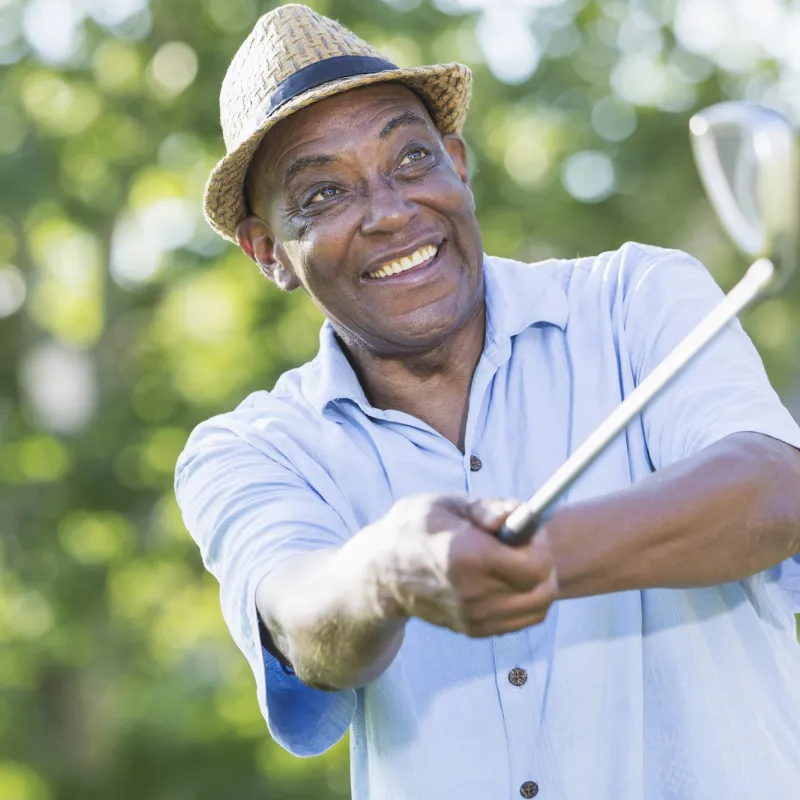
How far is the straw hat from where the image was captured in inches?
116

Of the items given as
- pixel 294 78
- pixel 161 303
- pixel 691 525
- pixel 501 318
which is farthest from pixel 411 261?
pixel 161 303

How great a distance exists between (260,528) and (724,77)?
11.9 meters

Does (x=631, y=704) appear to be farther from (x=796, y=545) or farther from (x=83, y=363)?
(x=83, y=363)

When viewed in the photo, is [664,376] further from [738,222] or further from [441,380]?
[441,380]

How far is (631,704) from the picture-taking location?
8.07 ft

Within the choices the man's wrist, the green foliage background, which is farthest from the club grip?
the green foliage background

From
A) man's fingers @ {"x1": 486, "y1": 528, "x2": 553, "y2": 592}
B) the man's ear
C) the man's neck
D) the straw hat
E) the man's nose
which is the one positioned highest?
the straw hat

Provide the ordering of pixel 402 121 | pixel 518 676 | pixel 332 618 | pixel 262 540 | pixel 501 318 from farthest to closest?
pixel 402 121, pixel 501 318, pixel 518 676, pixel 262 540, pixel 332 618

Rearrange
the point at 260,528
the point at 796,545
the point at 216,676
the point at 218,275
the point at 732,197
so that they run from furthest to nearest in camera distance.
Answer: the point at 218,275
the point at 216,676
the point at 260,528
the point at 796,545
the point at 732,197

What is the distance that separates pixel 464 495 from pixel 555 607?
29.8 inches

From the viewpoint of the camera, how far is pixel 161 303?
1374 cm

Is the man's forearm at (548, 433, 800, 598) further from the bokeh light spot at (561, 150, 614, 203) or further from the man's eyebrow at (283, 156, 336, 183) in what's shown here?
the bokeh light spot at (561, 150, 614, 203)

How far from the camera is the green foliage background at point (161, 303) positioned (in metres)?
12.7

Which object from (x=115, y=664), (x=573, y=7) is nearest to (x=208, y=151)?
(x=573, y=7)
